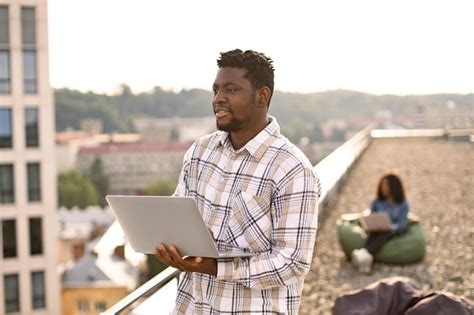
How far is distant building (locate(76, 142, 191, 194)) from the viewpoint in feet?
259

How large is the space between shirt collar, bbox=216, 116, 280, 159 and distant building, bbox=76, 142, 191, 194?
233 feet

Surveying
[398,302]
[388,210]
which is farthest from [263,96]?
[388,210]

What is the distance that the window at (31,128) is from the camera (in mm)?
41188

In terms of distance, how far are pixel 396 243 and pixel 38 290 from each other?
114ft

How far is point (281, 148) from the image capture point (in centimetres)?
224

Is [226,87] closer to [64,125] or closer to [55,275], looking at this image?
[55,275]

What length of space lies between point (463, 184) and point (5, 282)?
2745 centimetres

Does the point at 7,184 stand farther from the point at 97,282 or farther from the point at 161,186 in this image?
the point at 161,186

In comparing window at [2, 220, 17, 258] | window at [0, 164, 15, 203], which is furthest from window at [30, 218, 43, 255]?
window at [0, 164, 15, 203]

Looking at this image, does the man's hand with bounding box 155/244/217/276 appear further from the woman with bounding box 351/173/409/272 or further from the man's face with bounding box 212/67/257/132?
the woman with bounding box 351/173/409/272

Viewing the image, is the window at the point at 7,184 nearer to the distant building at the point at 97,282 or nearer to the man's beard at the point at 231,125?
the distant building at the point at 97,282

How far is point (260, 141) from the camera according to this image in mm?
2256

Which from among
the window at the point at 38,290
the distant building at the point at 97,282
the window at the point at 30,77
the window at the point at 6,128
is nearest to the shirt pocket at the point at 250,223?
the window at the point at 38,290

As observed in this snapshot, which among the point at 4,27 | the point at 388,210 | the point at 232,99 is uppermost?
the point at 4,27
